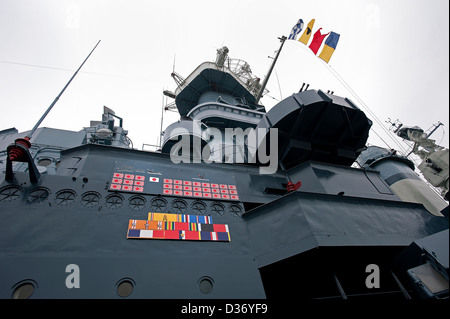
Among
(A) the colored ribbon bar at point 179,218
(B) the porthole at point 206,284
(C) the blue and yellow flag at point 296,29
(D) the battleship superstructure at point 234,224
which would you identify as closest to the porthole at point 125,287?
(D) the battleship superstructure at point 234,224

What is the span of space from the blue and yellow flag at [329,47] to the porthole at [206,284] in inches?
483

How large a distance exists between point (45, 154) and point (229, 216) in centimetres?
1061

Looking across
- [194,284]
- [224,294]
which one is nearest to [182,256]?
[194,284]

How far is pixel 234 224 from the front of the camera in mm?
6773

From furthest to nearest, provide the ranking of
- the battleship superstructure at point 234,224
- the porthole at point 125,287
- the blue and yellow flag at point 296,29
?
the blue and yellow flag at point 296,29 → the battleship superstructure at point 234,224 → the porthole at point 125,287

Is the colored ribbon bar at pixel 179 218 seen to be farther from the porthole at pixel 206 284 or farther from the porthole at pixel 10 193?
the porthole at pixel 10 193

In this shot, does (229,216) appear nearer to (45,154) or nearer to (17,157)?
(17,157)

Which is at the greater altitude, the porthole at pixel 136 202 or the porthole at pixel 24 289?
the porthole at pixel 136 202

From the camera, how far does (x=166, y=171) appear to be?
7.90 m

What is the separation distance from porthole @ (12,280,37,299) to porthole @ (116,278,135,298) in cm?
134

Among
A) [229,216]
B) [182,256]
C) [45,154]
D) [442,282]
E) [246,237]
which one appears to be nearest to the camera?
[442,282]

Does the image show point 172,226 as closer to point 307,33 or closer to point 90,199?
point 90,199

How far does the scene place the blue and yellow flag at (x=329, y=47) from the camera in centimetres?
1276

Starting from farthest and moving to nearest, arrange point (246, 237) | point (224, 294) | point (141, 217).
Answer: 1. point (246, 237)
2. point (141, 217)
3. point (224, 294)
